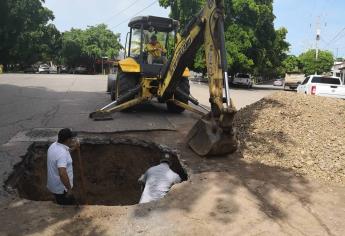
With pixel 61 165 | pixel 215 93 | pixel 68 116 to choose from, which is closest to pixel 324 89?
pixel 68 116

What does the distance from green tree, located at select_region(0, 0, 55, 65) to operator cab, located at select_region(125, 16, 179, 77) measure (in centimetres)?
3563

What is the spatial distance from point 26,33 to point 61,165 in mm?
50308

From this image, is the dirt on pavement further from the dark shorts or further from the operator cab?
the operator cab

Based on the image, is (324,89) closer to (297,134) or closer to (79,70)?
(297,134)

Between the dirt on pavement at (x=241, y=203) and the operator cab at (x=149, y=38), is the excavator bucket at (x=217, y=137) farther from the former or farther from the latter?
the operator cab at (x=149, y=38)

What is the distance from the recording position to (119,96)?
1239 centimetres

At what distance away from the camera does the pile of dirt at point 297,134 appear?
25.2 ft

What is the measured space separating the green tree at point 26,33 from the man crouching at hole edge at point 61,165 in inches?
1665

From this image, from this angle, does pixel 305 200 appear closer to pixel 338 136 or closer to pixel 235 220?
pixel 235 220

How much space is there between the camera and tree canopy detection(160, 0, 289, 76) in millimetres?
34500

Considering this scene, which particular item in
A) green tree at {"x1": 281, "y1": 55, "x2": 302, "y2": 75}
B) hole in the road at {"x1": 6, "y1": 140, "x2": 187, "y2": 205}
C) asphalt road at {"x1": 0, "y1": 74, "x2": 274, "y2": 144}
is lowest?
Answer: hole in the road at {"x1": 6, "y1": 140, "x2": 187, "y2": 205}

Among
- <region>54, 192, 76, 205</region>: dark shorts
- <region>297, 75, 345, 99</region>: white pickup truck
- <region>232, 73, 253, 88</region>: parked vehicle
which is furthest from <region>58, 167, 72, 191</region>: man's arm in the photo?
<region>232, 73, 253, 88</region>: parked vehicle

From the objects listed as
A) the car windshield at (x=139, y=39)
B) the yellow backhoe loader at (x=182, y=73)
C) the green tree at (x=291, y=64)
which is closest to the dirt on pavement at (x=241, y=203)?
the yellow backhoe loader at (x=182, y=73)

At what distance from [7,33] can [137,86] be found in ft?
129
